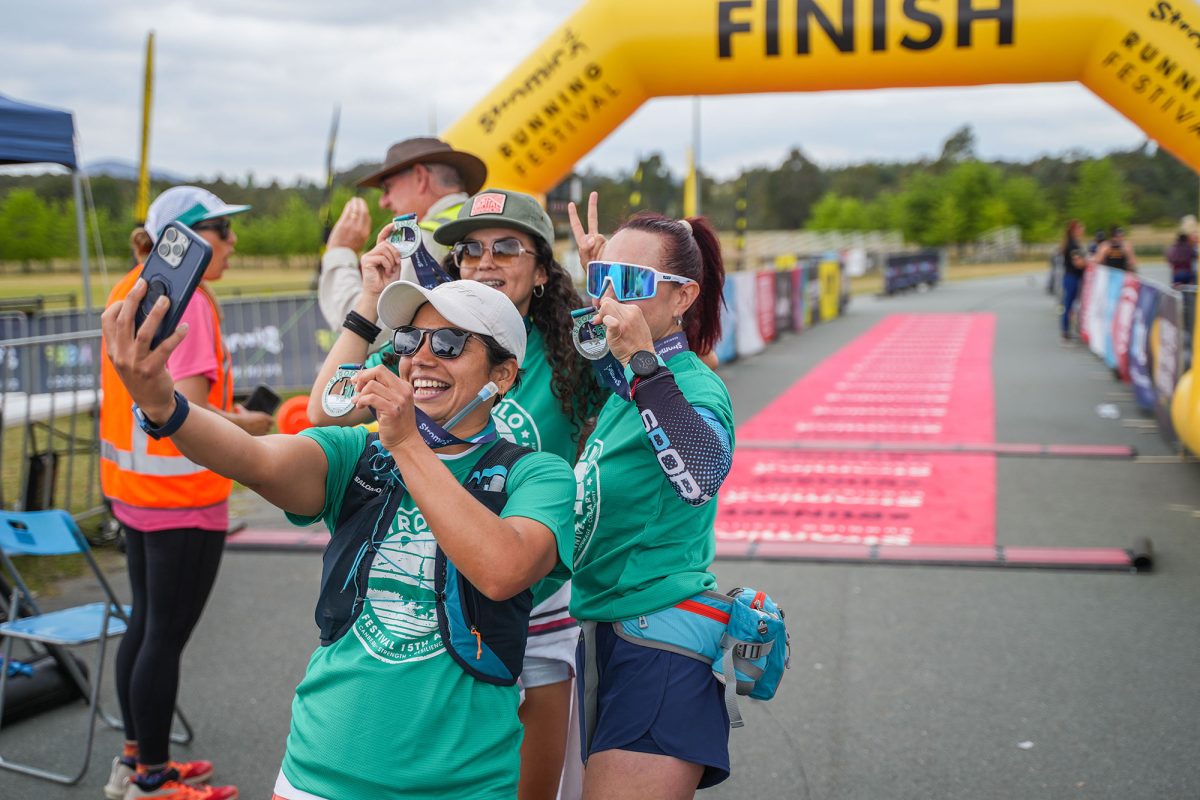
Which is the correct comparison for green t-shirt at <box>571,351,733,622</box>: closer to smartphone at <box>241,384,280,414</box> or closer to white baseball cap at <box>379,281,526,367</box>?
white baseball cap at <box>379,281,526,367</box>

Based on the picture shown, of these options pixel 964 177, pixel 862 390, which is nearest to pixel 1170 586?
pixel 862 390

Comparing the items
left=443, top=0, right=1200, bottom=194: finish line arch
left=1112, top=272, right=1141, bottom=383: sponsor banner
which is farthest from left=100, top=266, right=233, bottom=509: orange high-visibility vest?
left=1112, top=272, right=1141, bottom=383: sponsor banner

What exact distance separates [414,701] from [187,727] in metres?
2.68

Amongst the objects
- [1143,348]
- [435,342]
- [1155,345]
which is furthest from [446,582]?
[1143,348]

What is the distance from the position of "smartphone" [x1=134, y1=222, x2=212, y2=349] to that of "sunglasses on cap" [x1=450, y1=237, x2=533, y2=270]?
1086 millimetres

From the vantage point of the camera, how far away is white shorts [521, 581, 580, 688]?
256cm

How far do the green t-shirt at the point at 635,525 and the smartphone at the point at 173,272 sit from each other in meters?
0.92

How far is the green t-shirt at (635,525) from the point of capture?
86.7 inches

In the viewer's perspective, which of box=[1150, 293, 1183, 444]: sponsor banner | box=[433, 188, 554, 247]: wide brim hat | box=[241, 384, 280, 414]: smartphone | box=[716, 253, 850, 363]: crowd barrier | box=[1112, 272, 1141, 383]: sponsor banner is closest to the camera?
box=[433, 188, 554, 247]: wide brim hat

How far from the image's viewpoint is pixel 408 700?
178 cm

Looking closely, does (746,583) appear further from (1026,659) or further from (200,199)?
(200,199)

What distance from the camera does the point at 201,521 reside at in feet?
11.1

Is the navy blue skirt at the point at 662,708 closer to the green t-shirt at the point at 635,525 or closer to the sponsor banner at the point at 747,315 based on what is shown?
the green t-shirt at the point at 635,525

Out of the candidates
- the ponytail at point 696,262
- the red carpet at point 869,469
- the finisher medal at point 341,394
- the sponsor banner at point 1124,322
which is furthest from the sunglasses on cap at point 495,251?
the sponsor banner at point 1124,322
